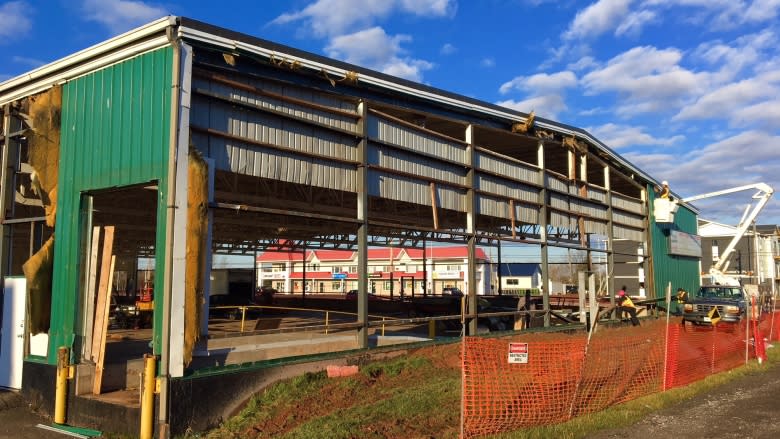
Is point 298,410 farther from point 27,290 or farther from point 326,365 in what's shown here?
point 27,290

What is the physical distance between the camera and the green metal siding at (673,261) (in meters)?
27.2

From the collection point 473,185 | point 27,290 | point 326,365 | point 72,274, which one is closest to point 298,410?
point 326,365

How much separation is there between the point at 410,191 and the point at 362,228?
2.26 meters

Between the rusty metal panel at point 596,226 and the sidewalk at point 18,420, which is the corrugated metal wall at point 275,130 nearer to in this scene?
the sidewalk at point 18,420

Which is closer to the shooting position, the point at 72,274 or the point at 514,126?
the point at 72,274

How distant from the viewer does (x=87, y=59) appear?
37.0ft

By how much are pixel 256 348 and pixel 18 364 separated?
15.4ft

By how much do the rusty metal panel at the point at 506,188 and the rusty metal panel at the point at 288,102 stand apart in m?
5.29

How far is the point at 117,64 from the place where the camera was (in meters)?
10.9

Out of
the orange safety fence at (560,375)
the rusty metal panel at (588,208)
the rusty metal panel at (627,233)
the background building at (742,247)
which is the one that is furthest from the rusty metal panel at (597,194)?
the background building at (742,247)

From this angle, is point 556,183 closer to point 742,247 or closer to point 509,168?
point 509,168

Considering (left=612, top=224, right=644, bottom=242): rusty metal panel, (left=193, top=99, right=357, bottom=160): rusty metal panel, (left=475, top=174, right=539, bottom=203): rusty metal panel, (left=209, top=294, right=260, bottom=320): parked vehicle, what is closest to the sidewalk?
(left=193, top=99, right=357, bottom=160): rusty metal panel

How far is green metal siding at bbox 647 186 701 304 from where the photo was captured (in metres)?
27.2

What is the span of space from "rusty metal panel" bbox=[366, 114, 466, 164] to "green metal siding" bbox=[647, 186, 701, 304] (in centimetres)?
1450
